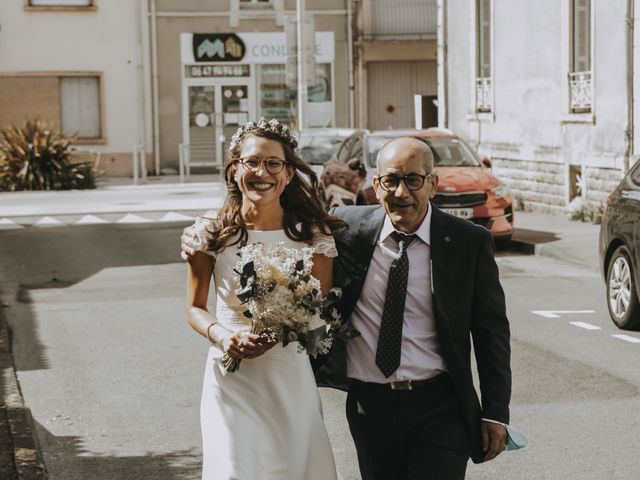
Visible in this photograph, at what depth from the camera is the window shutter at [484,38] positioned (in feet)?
87.6

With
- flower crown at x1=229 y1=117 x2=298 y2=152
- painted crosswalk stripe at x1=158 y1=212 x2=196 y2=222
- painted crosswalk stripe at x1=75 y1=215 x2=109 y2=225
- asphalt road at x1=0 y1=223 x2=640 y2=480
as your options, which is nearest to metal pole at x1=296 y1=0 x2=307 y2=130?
painted crosswalk stripe at x1=158 y1=212 x2=196 y2=222

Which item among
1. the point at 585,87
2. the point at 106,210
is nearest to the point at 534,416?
the point at 585,87

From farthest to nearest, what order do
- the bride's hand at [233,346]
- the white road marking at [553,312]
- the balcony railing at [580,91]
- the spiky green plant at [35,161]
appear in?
the spiky green plant at [35,161], the balcony railing at [580,91], the white road marking at [553,312], the bride's hand at [233,346]

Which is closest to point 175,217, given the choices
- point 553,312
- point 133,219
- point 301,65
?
point 133,219

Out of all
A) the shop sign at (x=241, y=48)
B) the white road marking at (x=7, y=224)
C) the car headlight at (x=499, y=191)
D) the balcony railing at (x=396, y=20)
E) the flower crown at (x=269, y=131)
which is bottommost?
the white road marking at (x=7, y=224)

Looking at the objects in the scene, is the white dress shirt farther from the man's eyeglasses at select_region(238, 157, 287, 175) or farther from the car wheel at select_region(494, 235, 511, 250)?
the car wheel at select_region(494, 235, 511, 250)

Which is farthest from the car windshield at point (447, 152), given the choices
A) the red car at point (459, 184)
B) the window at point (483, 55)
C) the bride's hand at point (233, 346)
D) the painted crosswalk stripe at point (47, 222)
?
the bride's hand at point (233, 346)

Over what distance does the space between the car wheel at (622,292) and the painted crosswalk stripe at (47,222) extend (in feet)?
44.0

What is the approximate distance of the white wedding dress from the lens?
4.27m

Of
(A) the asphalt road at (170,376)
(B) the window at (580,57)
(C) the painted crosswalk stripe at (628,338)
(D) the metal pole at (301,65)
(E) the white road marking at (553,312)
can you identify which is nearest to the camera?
(A) the asphalt road at (170,376)

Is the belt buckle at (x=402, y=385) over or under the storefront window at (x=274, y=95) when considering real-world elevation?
under

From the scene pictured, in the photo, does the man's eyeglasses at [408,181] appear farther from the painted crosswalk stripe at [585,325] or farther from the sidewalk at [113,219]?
the painted crosswalk stripe at [585,325]

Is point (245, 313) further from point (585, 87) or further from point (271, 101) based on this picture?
point (271, 101)

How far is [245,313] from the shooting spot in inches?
162
